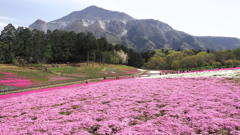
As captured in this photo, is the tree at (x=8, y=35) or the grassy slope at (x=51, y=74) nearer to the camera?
the grassy slope at (x=51, y=74)

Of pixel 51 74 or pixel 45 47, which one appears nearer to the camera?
pixel 51 74

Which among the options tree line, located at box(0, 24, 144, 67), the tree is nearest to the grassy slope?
tree line, located at box(0, 24, 144, 67)

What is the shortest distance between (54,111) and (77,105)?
2961mm

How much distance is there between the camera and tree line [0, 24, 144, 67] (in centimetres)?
7906

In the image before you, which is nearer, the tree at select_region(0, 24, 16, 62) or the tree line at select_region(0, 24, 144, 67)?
the tree line at select_region(0, 24, 144, 67)

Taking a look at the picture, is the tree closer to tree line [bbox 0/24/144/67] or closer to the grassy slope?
tree line [bbox 0/24/144/67]

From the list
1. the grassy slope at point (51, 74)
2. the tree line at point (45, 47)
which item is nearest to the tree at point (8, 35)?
the tree line at point (45, 47)

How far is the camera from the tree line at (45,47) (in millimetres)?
79062

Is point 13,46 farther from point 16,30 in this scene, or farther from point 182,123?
point 182,123

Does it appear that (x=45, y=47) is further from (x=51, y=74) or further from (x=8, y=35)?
(x=51, y=74)

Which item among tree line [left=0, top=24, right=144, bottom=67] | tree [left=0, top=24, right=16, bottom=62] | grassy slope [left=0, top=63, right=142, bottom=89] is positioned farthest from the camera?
tree [left=0, top=24, right=16, bottom=62]

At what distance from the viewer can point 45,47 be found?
9475 cm

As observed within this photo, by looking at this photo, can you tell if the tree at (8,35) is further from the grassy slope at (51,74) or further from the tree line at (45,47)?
the grassy slope at (51,74)

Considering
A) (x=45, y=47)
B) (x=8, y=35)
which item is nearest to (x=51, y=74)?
(x=45, y=47)
